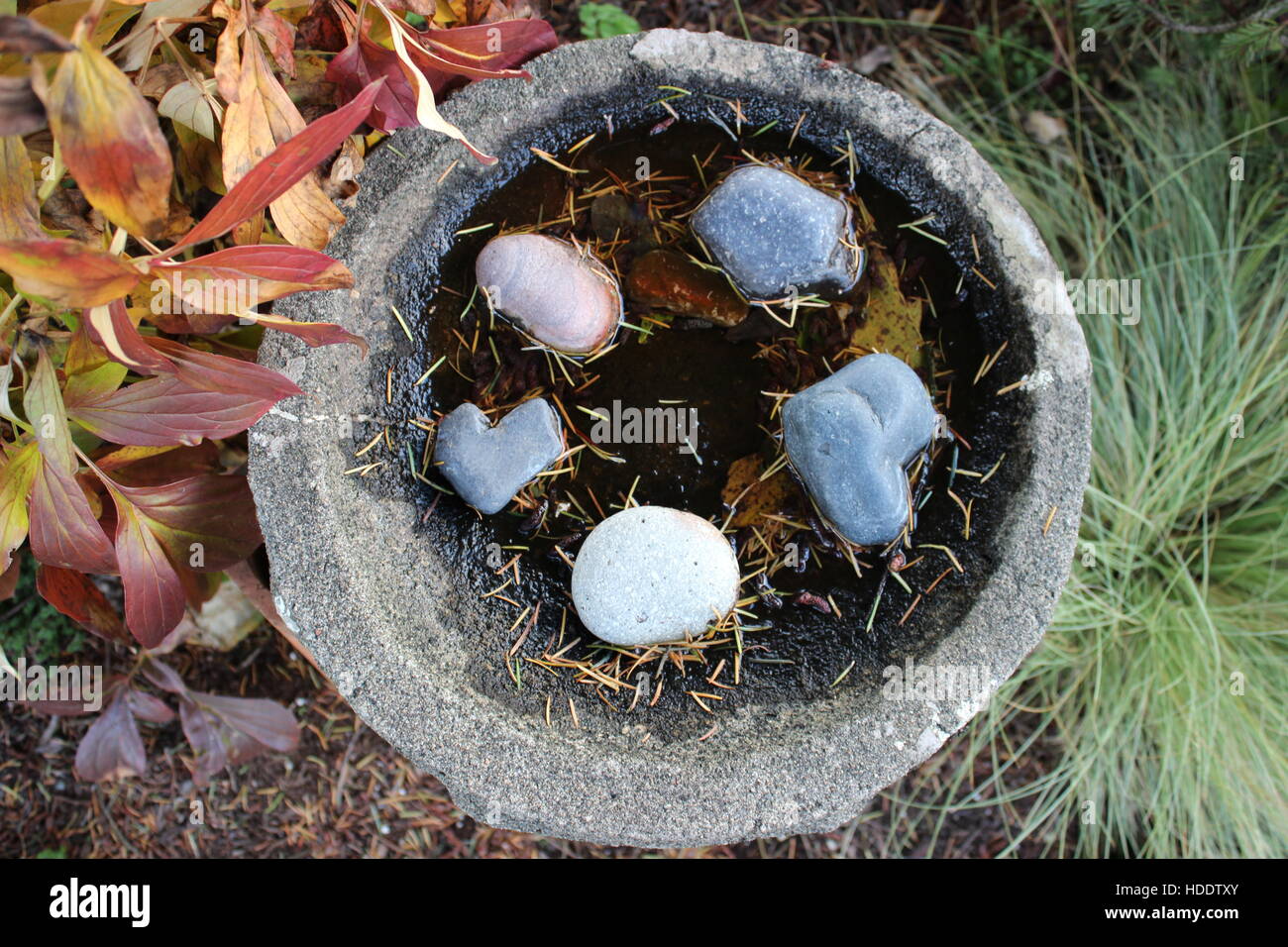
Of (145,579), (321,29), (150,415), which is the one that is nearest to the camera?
(150,415)

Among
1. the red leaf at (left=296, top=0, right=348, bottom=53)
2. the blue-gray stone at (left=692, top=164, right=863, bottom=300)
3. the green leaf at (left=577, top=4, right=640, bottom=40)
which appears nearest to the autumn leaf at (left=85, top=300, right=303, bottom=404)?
the red leaf at (left=296, top=0, right=348, bottom=53)

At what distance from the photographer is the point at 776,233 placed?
5.36ft

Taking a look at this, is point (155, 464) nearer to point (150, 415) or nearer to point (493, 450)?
point (150, 415)

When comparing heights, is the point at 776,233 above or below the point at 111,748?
above

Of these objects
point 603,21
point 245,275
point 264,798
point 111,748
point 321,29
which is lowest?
point 264,798

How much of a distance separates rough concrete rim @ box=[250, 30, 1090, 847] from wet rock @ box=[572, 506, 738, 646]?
0.62ft

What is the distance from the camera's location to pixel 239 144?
1233mm

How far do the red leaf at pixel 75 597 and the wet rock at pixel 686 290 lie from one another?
1.13m

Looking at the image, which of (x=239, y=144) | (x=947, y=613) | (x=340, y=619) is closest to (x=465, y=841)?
(x=340, y=619)

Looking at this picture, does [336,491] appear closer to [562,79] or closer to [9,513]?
[9,513]

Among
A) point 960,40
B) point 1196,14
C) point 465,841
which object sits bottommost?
point 465,841

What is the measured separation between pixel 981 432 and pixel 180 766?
6.78ft

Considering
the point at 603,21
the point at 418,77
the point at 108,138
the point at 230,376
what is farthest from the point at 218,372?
the point at 603,21

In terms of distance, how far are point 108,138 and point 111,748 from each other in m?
1.45
